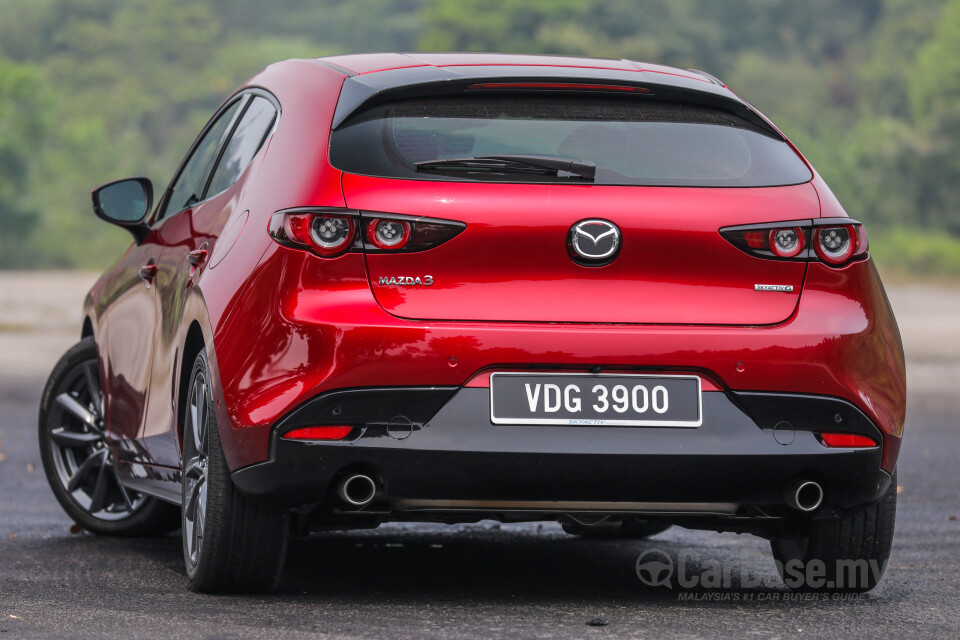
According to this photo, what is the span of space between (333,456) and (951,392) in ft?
48.3

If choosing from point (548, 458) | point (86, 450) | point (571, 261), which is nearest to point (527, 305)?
point (571, 261)

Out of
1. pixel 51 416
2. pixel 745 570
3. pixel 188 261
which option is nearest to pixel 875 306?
pixel 745 570

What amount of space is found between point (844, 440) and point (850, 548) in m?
0.67

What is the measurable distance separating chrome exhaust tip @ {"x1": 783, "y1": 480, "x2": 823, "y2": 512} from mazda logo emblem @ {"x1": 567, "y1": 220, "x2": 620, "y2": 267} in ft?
2.67

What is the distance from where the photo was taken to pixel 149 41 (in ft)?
316

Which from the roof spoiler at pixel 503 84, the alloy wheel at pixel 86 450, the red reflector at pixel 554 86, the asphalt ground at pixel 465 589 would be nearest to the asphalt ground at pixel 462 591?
the asphalt ground at pixel 465 589

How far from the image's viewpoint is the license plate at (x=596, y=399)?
4449mm

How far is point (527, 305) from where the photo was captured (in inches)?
177

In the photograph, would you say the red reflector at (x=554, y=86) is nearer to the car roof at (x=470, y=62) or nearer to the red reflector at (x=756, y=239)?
Result: the car roof at (x=470, y=62)

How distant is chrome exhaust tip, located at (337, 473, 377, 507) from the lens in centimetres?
454

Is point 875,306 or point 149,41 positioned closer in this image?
point 875,306

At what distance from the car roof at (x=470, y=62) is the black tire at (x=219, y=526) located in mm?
1015

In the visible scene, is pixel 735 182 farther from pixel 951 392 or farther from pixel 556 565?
pixel 951 392

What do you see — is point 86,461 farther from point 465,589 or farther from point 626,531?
point 626,531
